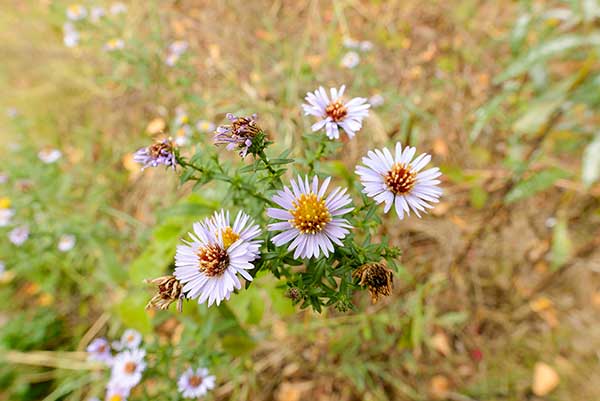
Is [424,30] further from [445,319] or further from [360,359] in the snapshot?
[360,359]

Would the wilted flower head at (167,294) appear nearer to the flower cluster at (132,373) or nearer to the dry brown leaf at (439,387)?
the flower cluster at (132,373)

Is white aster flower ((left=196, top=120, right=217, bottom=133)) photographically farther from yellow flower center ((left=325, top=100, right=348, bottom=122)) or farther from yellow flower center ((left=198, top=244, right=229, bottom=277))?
yellow flower center ((left=198, top=244, right=229, bottom=277))

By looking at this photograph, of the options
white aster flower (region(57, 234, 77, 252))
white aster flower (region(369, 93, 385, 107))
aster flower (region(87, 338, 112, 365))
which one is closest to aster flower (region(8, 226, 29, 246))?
white aster flower (region(57, 234, 77, 252))

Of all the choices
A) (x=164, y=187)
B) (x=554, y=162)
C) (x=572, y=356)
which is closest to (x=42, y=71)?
(x=164, y=187)

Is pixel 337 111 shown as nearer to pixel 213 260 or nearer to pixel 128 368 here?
pixel 213 260

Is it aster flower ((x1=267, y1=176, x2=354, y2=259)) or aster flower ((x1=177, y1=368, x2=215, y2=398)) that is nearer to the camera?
aster flower ((x1=267, y1=176, x2=354, y2=259))

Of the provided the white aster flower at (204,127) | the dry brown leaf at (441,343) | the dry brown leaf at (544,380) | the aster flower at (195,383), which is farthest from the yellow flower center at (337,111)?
the dry brown leaf at (544,380)
